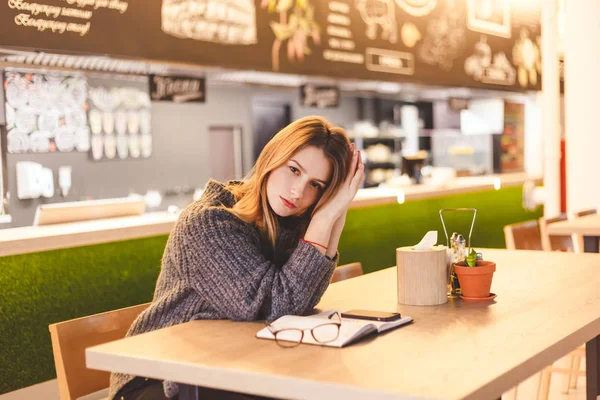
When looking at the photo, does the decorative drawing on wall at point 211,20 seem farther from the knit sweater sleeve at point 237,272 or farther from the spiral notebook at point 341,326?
the spiral notebook at point 341,326

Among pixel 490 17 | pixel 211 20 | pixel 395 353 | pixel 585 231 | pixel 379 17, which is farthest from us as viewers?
pixel 490 17

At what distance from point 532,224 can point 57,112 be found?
4582mm

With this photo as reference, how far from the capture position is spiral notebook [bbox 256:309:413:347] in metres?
1.70

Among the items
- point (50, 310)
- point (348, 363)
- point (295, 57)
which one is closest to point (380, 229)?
point (295, 57)

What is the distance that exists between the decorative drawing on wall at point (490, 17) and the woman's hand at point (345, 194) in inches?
200

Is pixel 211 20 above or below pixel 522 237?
above

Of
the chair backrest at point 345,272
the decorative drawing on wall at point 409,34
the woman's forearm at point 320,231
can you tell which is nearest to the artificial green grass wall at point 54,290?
the chair backrest at point 345,272

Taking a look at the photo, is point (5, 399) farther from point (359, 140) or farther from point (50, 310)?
point (359, 140)

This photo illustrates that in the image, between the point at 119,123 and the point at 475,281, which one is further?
the point at 119,123

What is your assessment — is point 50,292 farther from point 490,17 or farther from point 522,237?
point 490,17

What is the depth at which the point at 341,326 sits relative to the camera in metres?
1.80

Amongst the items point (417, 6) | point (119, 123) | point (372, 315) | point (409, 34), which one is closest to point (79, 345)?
point (372, 315)

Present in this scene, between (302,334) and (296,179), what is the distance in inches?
21.5

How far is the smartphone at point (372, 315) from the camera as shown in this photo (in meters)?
1.88
